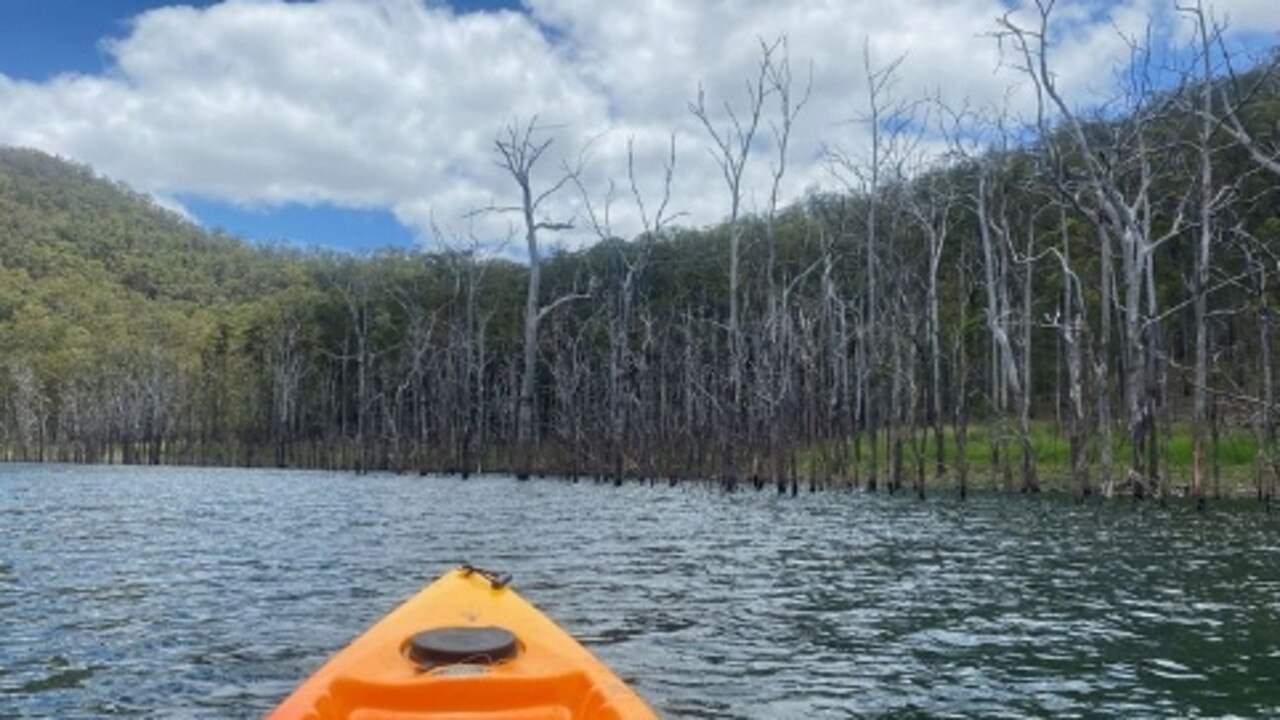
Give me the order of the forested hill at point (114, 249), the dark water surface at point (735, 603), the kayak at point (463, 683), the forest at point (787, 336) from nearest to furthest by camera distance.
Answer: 1. the kayak at point (463, 683)
2. the dark water surface at point (735, 603)
3. the forest at point (787, 336)
4. the forested hill at point (114, 249)

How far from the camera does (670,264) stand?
224 feet

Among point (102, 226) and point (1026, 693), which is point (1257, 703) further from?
point (102, 226)

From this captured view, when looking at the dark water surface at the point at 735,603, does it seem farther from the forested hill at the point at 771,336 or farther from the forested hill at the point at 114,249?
the forested hill at the point at 114,249

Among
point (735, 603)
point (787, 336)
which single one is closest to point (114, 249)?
point (787, 336)

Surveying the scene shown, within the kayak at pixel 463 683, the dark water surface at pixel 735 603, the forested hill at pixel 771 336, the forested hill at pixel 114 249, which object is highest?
the forested hill at pixel 114 249

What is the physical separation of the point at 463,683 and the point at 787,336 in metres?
34.3

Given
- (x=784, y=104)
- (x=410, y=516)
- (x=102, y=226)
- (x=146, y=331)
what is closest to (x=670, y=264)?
(x=784, y=104)

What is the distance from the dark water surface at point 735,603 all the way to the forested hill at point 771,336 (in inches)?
151

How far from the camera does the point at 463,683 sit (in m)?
4.95

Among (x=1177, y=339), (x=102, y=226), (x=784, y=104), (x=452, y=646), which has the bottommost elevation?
(x=452, y=646)

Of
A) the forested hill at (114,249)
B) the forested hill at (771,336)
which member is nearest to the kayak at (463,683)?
the forested hill at (771,336)

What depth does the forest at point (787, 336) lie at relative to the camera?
25.9 m

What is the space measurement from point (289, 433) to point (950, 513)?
51.9m

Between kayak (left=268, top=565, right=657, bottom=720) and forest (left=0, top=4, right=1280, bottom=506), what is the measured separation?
10.9 meters
